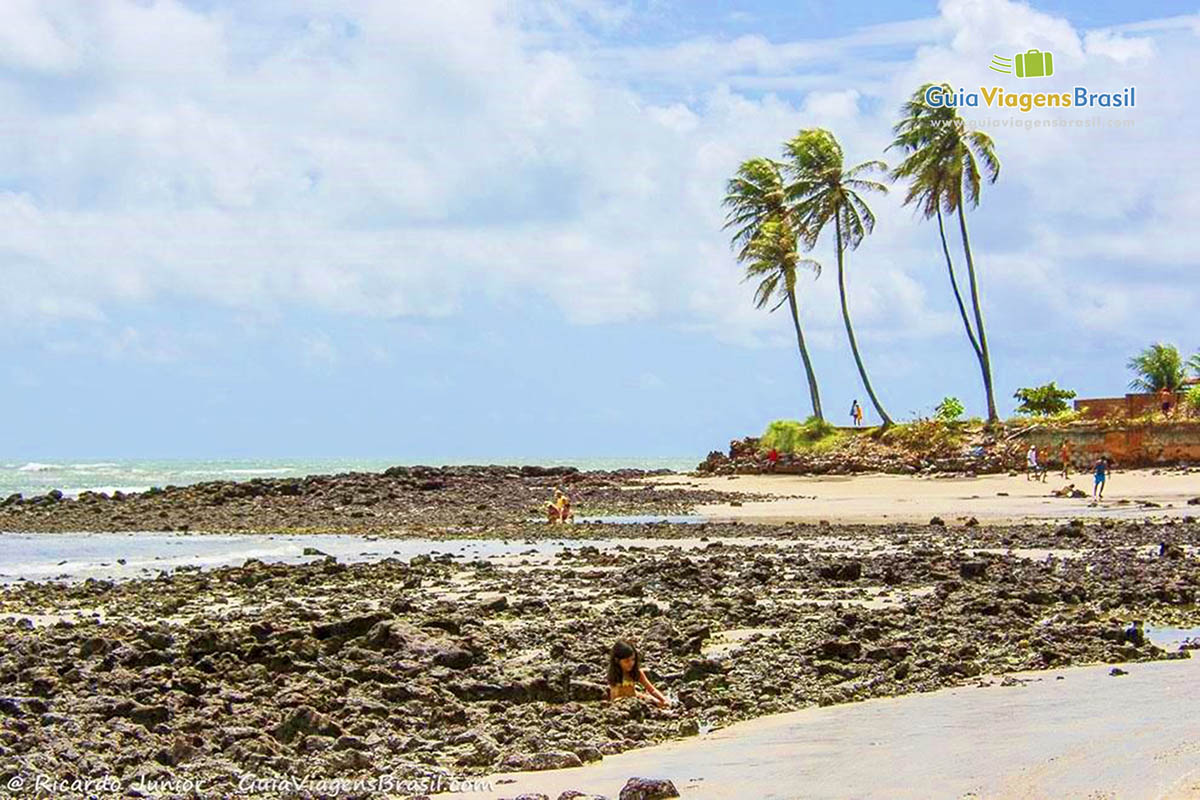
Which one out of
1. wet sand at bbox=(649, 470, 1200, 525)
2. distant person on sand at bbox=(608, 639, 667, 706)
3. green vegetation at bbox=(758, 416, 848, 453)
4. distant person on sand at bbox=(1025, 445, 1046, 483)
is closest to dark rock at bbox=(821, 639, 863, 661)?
distant person on sand at bbox=(608, 639, 667, 706)

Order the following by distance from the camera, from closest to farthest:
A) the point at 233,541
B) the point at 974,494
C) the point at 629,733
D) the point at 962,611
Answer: the point at 629,733 < the point at 962,611 < the point at 233,541 < the point at 974,494

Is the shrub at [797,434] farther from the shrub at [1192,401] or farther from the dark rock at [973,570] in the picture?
the dark rock at [973,570]

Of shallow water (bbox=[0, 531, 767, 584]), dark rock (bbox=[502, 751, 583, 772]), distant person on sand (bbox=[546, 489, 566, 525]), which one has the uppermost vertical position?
distant person on sand (bbox=[546, 489, 566, 525])

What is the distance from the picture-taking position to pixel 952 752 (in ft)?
30.6

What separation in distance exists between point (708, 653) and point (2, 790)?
7138 millimetres

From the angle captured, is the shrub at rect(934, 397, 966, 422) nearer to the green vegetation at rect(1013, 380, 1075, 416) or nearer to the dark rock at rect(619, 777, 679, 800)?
the green vegetation at rect(1013, 380, 1075, 416)

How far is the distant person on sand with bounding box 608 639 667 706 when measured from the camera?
12.0 metres

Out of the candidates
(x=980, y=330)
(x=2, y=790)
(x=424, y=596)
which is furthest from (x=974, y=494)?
(x=2, y=790)

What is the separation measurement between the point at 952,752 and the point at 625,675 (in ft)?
11.0

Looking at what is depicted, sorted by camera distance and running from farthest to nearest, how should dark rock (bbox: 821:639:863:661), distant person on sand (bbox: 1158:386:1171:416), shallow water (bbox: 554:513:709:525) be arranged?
distant person on sand (bbox: 1158:386:1171:416), shallow water (bbox: 554:513:709:525), dark rock (bbox: 821:639:863:661)

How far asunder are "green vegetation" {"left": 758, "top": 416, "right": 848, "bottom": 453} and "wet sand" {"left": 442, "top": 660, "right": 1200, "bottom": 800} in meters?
47.3

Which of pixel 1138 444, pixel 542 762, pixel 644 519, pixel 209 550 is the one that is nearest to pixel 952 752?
pixel 542 762

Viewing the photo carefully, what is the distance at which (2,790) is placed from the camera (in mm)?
9320

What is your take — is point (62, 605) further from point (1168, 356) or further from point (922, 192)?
point (1168, 356)
